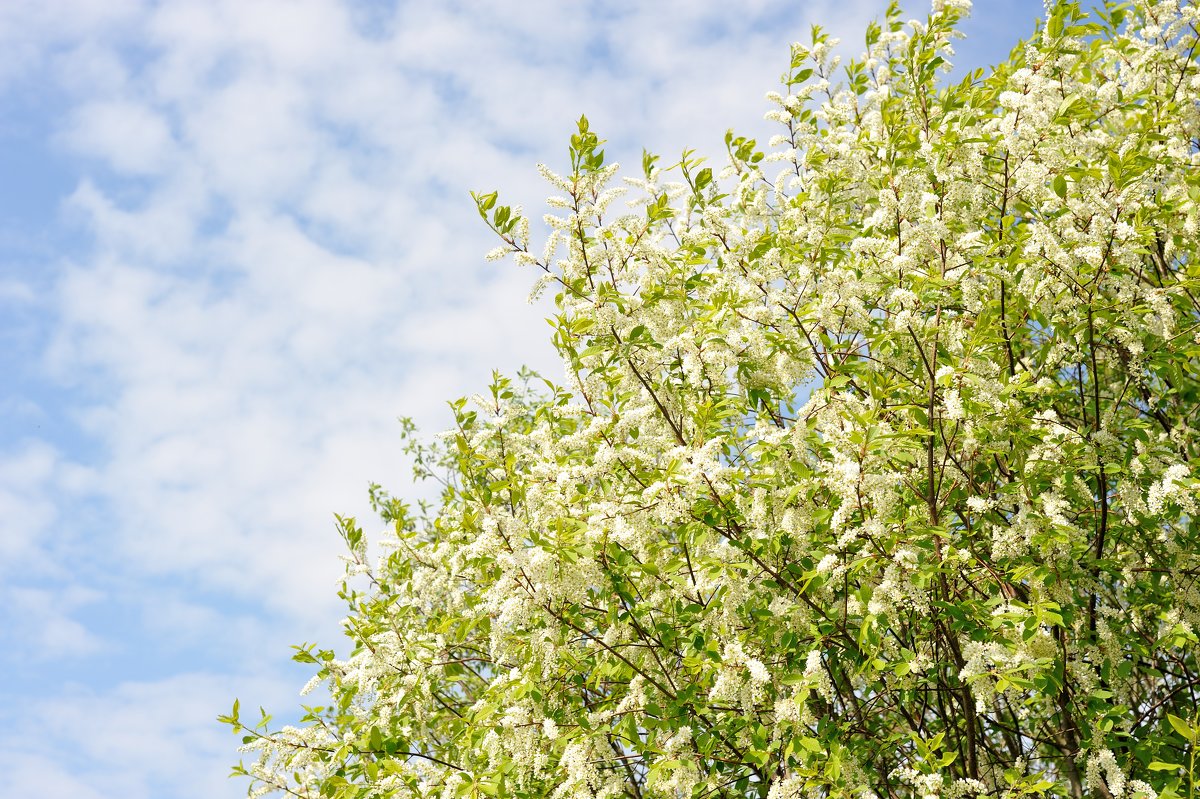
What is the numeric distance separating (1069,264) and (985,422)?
2.79 ft

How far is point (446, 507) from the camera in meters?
7.96

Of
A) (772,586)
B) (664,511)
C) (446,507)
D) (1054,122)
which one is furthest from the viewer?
(446,507)

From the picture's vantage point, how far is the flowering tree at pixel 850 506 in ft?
14.7

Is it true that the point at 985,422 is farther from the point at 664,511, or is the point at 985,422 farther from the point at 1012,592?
the point at 664,511

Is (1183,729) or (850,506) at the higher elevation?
(850,506)

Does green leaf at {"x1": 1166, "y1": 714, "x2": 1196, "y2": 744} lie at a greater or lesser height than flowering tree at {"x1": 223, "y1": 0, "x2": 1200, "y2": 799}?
lesser

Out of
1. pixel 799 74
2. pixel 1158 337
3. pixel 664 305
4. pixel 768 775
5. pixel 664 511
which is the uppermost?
pixel 799 74

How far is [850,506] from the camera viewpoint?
4.28 m

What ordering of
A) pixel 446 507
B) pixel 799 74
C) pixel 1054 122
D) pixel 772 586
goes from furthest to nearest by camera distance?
1. pixel 446 507
2. pixel 799 74
3. pixel 1054 122
4. pixel 772 586

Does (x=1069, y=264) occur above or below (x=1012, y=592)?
above

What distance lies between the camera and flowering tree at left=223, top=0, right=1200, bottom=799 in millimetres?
4473

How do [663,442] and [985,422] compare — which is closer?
[985,422]

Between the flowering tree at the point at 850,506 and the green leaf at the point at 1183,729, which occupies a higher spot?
the flowering tree at the point at 850,506

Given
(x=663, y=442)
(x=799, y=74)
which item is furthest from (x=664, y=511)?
(x=799, y=74)
